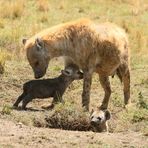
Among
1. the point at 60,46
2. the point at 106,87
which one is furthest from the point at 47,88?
the point at 106,87

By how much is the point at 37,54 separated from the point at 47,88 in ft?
2.04

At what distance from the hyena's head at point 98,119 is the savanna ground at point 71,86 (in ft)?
0.79

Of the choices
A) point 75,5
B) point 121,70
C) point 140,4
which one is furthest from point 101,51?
point 140,4

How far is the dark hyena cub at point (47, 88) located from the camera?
10.3 metres

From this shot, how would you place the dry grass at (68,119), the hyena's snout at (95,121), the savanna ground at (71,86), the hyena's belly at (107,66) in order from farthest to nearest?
the hyena's belly at (107,66) → the dry grass at (68,119) → the hyena's snout at (95,121) → the savanna ground at (71,86)

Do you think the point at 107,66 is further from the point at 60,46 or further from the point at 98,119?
the point at 98,119

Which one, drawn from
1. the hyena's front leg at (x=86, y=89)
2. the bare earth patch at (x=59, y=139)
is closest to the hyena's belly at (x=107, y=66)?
the hyena's front leg at (x=86, y=89)

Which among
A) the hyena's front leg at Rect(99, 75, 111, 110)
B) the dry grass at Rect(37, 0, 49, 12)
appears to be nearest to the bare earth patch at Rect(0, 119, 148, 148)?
the hyena's front leg at Rect(99, 75, 111, 110)

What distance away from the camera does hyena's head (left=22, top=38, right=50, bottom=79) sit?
10.2m

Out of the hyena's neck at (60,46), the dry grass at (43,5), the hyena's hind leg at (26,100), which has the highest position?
the hyena's neck at (60,46)

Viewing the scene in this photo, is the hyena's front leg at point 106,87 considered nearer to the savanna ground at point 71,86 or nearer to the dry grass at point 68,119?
the savanna ground at point 71,86

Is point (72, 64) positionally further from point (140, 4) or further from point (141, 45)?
point (140, 4)

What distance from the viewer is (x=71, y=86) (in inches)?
484

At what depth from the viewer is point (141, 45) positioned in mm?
16406
